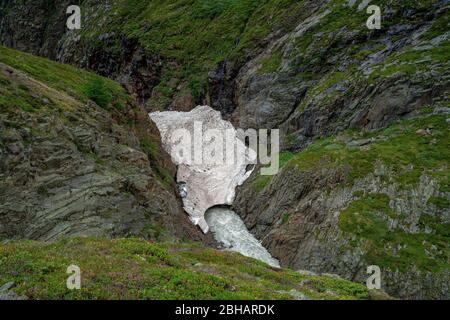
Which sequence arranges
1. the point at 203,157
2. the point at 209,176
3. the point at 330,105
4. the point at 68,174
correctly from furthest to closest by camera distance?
the point at 203,157, the point at 209,176, the point at 330,105, the point at 68,174

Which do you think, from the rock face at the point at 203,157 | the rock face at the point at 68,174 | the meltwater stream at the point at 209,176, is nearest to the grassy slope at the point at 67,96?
the rock face at the point at 68,174

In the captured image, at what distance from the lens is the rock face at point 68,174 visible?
25.9 metres

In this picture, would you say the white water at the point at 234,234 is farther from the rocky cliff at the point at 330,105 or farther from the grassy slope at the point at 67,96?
the grassy slope at the point at 67,96

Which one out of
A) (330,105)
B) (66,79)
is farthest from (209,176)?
(66,79)

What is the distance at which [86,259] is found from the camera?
1877 cm

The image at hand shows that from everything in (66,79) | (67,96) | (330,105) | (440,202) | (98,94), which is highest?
(66,79)

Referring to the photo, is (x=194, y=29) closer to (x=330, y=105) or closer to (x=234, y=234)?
(x=330, y=105)

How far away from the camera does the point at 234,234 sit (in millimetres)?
41562

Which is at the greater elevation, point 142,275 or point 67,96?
point 67,96

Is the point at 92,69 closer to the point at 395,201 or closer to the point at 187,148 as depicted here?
the point at 187,148

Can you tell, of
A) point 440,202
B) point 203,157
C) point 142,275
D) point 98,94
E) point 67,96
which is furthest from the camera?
point 203,157

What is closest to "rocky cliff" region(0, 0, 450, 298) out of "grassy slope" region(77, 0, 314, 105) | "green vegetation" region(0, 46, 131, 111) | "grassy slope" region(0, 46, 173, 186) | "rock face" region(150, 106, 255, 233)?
"grassy slope" region(77, 0, 314, 105)

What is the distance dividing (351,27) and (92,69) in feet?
188

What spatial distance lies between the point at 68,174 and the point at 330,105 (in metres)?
29.5
